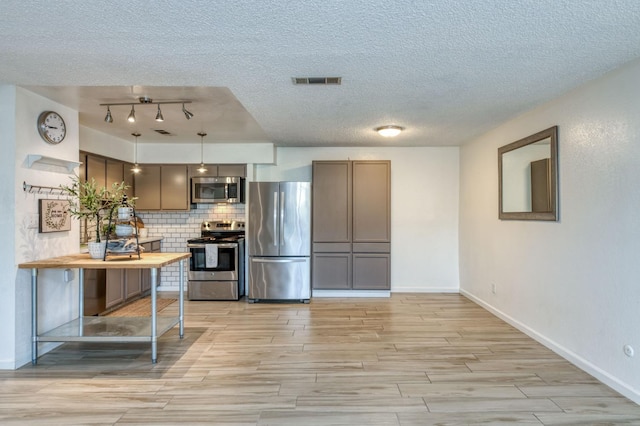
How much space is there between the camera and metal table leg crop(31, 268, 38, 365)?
2994 millimetres

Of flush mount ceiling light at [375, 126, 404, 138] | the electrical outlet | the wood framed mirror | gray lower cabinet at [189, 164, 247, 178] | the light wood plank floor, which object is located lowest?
the light wood plank floor

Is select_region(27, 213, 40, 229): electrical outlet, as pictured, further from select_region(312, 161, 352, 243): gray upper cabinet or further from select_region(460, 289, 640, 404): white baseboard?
select_region(460, 289, 640, 404): white baseboard

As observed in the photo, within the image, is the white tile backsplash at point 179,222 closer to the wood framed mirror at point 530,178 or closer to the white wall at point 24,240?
the white wall at point 24,240

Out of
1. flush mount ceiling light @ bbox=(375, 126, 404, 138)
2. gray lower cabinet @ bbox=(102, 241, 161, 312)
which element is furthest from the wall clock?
flush mount ceiling light @ bbox=(375, 126, 404, 138)

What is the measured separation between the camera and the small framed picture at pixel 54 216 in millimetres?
3182

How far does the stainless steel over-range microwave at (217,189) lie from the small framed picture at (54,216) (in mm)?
2257

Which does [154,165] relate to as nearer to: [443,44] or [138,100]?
[138,100]

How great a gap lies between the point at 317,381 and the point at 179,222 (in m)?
4.10

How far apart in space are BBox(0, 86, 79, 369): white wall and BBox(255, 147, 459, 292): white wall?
3.51 metres

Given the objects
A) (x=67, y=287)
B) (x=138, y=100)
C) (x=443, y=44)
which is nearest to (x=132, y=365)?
(x=67, y=287)

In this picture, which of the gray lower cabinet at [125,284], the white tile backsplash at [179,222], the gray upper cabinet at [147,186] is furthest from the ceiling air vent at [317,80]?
the gray upper cabinet at [147,186]

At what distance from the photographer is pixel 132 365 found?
3062mm

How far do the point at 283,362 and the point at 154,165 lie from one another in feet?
13.0

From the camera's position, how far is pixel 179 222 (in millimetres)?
6004
